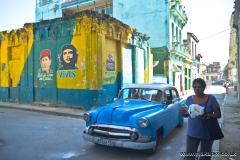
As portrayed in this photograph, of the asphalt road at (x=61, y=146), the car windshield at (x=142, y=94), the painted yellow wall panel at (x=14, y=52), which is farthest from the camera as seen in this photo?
the painted yellow wall panel at (x=14, y=52)

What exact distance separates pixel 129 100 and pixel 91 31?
576 centimetres

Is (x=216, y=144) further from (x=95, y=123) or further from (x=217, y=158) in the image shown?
(x=95, y=123)

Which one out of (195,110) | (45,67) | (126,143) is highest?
(45,67)

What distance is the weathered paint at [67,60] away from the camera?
33.8 ft

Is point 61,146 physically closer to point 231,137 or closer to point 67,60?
point 231,137

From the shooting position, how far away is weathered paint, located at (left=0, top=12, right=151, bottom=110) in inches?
405

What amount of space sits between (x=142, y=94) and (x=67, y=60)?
6.60 m

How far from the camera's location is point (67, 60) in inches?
436

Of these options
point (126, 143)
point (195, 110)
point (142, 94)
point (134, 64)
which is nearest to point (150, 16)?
point (134, 64)

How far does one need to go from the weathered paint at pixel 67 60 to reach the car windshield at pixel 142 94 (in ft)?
14.7

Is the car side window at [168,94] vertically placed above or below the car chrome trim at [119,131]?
above

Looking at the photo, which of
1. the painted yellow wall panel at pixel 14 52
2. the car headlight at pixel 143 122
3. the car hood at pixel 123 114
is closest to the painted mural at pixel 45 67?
the painted yellow wall panel at pixel 14 52

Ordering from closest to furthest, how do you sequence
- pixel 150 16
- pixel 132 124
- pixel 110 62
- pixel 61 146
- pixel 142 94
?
1. pixel 132 124
2. pixel 61 146
3. pixel 142 94
4. pixel 110 62
5. pixel 150 16

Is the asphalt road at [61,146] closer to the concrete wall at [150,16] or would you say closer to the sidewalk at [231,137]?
the sidewalk at [231,137]
